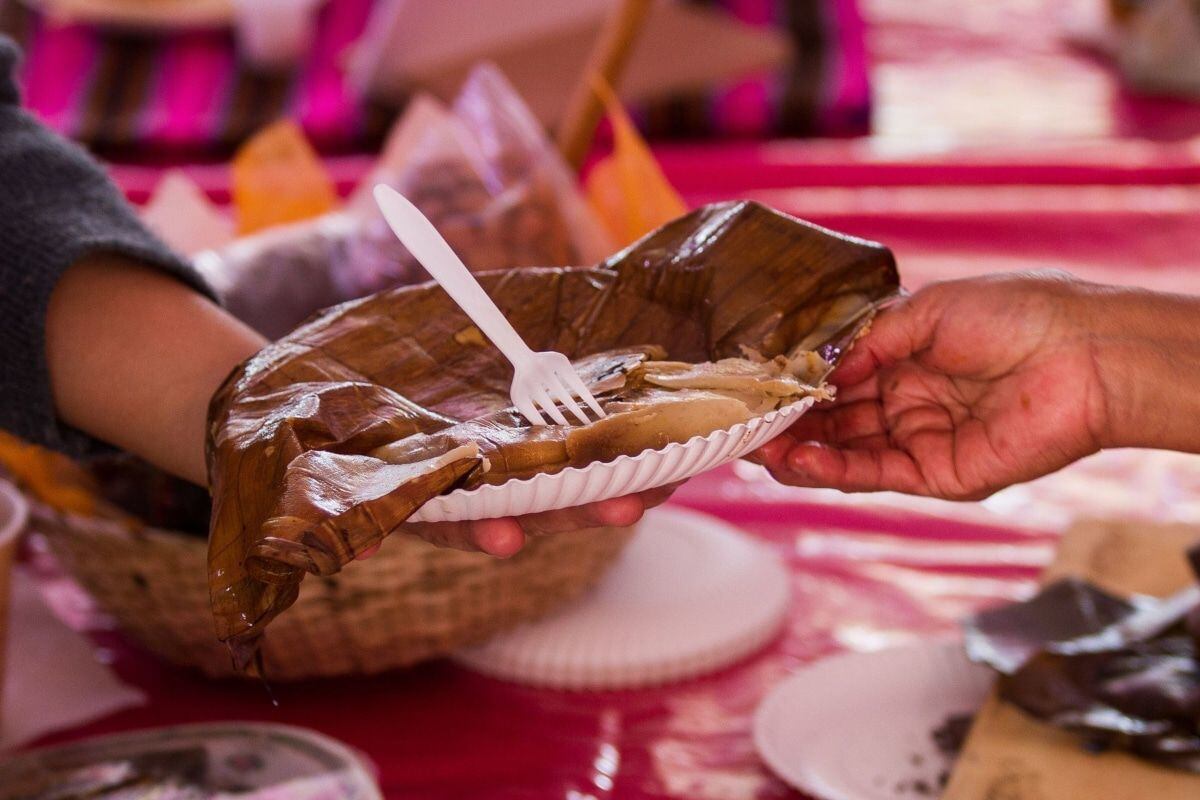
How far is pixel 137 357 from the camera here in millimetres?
855

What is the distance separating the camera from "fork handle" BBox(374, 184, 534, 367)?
2.21 ft

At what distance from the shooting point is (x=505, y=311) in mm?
807

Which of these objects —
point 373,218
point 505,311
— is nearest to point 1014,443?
point 505,311

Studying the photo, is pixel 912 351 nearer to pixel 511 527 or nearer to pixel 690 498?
pixel 511 527

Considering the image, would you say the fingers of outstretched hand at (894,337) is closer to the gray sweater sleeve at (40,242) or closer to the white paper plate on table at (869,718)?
the white paper plate on table at (869,718)

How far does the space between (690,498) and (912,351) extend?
53 cm

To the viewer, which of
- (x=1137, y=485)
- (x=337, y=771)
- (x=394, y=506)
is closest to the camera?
(x=394, y=506)

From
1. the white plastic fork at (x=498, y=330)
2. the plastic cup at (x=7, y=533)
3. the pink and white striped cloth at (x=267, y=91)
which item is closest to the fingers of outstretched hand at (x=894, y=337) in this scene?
the white plastic fork at (x=498, y=330)

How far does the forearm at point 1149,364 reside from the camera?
82 cm

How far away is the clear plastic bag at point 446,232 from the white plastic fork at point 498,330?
410mm

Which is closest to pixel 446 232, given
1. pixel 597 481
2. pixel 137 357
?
pixel 137 357

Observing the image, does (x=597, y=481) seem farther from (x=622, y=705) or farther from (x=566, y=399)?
(x=622, y=705)

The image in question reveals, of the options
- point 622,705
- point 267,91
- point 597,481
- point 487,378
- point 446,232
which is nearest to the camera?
point 597,481

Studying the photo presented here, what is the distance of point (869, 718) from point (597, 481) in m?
0.42
